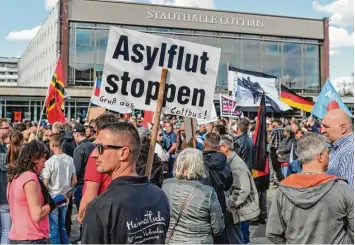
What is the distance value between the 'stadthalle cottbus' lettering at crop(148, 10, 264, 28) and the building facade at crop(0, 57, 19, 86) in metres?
109

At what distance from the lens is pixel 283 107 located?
38.4ft

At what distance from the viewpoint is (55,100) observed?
1169 centimetres

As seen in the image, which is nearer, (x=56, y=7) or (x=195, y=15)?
(x=56, y=7)

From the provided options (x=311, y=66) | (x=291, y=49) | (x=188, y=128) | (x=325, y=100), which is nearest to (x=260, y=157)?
(x=325, y=100)

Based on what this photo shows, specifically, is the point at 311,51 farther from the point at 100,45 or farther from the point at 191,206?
the point at 191,206

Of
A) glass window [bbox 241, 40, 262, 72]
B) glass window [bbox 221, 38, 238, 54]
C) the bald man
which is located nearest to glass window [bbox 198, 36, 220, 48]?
glass window [bbox 221, 38, 238, 54]

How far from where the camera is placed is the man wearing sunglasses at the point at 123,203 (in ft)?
7.70

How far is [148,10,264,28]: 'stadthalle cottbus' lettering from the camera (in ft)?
124

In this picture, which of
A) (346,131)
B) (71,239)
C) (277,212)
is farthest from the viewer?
(71,239)

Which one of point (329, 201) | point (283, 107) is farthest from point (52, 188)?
point (283, 107)

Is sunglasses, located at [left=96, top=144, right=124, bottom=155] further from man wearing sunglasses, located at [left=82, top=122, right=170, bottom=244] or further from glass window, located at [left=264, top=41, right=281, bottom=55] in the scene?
glass window, located at [left=264, top=41, right=281, bottom=55]

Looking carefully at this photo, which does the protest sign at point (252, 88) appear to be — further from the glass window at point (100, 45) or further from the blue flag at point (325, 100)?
the glass window at point (100, 45)

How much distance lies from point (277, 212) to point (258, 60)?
3766cm

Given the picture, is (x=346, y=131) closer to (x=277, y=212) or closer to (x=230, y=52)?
(x=277, y=212)
